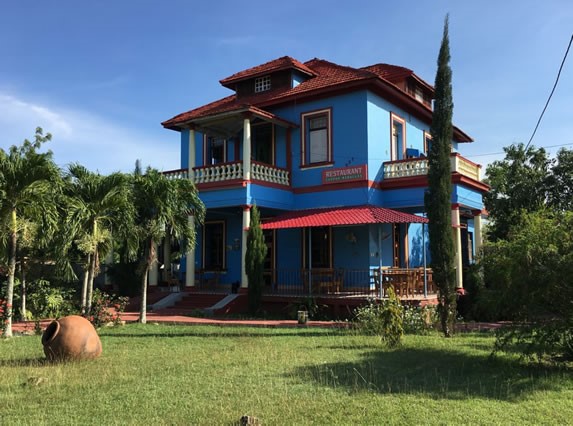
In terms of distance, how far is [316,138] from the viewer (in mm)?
19578

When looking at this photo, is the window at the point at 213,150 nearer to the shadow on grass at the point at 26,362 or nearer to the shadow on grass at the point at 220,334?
the shadow on grass at the point at 220,334

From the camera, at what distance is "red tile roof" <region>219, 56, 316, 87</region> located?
68.1ft

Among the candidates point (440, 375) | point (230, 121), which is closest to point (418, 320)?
point (440, 375)

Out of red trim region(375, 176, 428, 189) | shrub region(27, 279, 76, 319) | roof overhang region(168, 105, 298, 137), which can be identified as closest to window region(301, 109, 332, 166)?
roof overhang region(168, 105, 298, 137)

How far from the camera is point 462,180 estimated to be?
17781 mm

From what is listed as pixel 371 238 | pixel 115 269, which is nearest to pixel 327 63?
pixel 371 238

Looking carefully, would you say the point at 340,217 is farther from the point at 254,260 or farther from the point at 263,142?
the point at 263,142

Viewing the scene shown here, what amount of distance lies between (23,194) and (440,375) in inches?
380

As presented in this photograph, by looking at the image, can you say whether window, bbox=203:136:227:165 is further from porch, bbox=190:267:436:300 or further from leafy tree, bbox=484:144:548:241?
leafy tree, bbox=484:144:548:241

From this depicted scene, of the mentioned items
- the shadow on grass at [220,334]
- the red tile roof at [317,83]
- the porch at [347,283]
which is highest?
the red tile roof at [317,83]

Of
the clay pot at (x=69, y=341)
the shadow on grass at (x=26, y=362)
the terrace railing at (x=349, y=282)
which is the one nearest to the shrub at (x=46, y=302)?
the terrace railing at (x=349, y=282)

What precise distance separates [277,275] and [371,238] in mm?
3906

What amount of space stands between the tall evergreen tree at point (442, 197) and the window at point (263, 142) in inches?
343

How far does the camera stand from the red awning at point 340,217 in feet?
51.7
